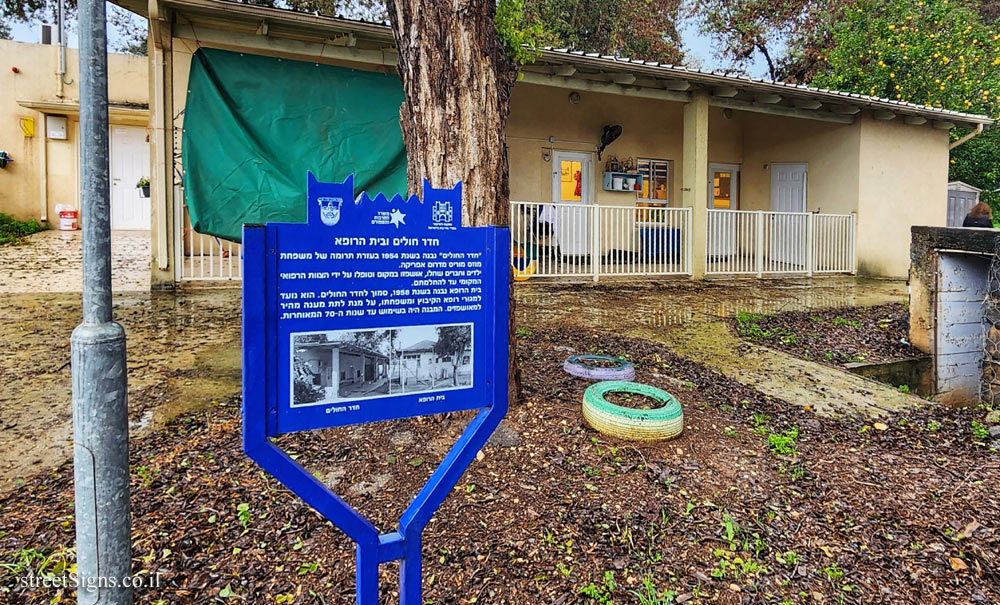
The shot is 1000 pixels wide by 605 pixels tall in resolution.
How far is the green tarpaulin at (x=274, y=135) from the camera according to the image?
6.29m

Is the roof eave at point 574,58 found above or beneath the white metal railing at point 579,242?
above

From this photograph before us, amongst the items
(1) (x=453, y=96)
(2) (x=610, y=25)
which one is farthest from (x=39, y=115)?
A: (1) (x=453, y=96)

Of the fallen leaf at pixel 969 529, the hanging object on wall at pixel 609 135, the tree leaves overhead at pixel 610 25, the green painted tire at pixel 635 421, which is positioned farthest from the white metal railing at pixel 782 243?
the fallen leaf at pixel 969 529

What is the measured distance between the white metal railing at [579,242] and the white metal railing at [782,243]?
0.63 meters

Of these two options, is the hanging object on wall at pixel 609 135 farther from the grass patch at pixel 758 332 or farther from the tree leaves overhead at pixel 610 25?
the grass patch at pixel 758 332

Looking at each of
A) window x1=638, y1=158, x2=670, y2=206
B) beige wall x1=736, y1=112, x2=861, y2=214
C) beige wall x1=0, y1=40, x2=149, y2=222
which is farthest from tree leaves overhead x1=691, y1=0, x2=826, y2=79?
beige wall x1=0, y1=40, x2=149, y2=222

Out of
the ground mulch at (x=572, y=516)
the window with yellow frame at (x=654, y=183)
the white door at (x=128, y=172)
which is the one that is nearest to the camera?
the ground mulch at (x=572, y=516)

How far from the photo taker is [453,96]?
2686 mm

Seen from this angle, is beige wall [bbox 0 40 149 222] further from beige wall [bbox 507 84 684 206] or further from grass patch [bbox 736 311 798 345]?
grass patch [bbox 736 311 798 345]

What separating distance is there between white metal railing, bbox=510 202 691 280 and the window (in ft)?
6.15

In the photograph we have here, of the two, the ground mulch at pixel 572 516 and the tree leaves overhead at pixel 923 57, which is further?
the tree leaves overhead at pixel 923 57

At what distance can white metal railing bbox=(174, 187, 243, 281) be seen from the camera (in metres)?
6.76

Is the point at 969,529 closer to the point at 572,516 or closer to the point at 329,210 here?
the point at 572,516

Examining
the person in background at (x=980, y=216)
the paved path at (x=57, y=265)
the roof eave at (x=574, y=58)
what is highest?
the roof eave at (x=574, y=58)
